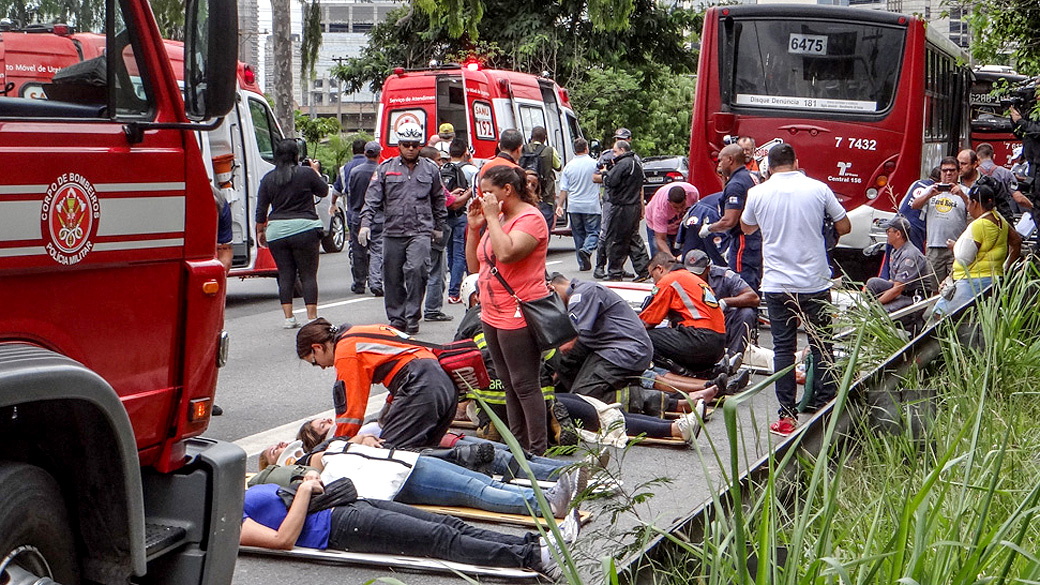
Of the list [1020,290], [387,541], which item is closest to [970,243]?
[1020,290]

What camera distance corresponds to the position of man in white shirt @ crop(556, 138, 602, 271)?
17.5 meters

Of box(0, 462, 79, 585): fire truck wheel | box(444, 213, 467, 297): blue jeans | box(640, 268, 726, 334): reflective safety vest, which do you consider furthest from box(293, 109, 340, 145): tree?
box(0, 462, 79, 585): fire truck wheel

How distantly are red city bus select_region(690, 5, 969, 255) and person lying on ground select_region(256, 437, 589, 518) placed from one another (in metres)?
9.14

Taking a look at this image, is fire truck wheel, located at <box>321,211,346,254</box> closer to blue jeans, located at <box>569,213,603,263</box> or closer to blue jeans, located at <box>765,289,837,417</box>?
blue jeans, located at <box>569,213,603,263</box>

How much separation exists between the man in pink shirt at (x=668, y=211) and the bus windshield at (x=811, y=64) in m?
1.69

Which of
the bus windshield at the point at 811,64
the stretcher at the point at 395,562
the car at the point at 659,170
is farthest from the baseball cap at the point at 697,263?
the car at the point at 659,170

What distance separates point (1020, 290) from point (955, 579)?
173 inches

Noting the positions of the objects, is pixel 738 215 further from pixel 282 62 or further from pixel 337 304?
pixel 282 62

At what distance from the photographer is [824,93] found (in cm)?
1501

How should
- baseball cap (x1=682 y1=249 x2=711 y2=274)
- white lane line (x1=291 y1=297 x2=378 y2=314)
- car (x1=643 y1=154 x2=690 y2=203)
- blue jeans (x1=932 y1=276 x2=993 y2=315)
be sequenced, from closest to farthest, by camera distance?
blue jeans (x1=932 y1=276 x2=993 y2=315) → baseball cap (x1=682 y1=249 x2=711 y2=274) → white lane line (x1=291 y1=297 x2=378 y2=314) → car (x1=643 y1=154 x2=690 y2=203)

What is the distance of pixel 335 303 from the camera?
14.5m

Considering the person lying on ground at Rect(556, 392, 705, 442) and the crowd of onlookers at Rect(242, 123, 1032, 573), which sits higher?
the crowd of onlookers at Rect(242, 123, 1032, 573)

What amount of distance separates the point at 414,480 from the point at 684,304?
144 inches

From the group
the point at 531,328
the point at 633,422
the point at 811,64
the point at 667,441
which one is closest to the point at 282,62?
the point at 811,64
